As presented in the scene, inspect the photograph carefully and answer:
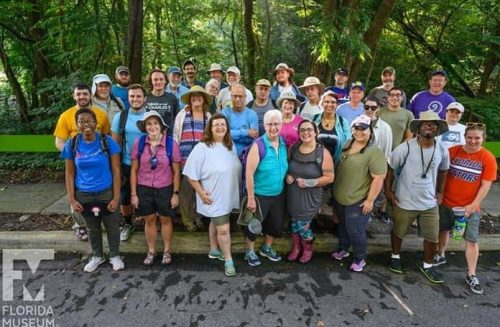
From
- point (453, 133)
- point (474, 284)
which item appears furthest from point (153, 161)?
point (474, 284)

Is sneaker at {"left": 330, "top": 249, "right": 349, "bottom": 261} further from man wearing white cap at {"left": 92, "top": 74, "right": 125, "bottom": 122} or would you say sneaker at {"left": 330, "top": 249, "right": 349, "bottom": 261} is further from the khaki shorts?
man wearing white cap at {"left": 92, "top": 74, "right": 125, "bottom": 122}

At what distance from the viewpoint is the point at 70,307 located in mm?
3178

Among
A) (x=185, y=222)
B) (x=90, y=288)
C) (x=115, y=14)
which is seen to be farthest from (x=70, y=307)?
(x=115, y=14)

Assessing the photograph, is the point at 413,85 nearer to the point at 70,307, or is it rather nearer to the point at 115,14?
the point at 115,14

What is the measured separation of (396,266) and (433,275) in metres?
0.38

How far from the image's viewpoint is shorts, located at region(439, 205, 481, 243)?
356 centimetres

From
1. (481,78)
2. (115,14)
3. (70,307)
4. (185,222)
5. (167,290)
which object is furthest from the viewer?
(481,78)

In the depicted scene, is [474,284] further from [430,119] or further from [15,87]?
[15,87]

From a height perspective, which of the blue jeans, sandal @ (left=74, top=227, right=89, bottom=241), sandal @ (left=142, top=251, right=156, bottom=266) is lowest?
sandal @ (left=142, top=251, right=156, bottom=266)

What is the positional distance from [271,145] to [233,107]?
32.0 inches

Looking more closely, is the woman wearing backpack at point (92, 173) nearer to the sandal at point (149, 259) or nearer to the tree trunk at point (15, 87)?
the sandal at point (149, 259)

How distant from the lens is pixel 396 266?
12.7 feet

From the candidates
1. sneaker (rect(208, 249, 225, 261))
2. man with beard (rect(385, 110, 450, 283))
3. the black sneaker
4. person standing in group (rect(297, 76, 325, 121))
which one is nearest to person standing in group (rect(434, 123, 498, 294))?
man with beard (rect(385, 110, 450, 283))

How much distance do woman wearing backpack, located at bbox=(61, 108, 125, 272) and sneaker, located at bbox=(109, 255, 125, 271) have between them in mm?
418
